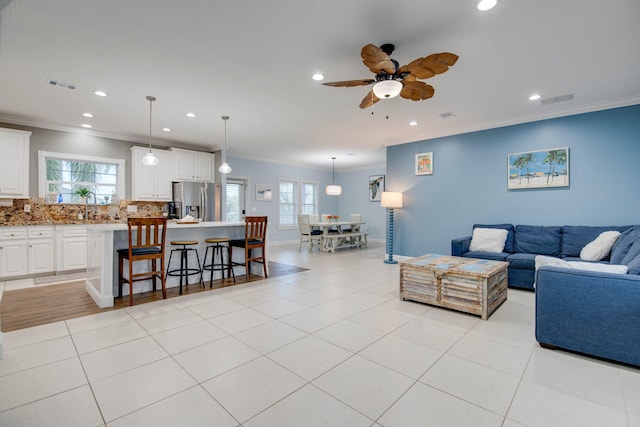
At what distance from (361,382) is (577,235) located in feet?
13.4

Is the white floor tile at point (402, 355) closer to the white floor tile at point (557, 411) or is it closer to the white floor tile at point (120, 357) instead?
the white floor tile at point (557, 411)

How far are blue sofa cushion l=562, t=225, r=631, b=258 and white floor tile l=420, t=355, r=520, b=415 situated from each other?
3141 mm

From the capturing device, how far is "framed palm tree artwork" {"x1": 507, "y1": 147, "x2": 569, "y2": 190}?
4.42m

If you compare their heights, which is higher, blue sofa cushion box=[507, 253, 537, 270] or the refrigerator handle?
the refrigerator handle

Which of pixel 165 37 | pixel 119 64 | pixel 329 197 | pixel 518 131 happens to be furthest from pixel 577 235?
pixel 329 197

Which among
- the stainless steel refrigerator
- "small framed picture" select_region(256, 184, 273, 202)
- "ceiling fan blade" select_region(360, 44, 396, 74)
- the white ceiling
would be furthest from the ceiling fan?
"small framed picture" select_region(256, 184, 273, 202)

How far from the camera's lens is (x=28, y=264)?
4.65 m

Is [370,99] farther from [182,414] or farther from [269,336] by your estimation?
[182,414]

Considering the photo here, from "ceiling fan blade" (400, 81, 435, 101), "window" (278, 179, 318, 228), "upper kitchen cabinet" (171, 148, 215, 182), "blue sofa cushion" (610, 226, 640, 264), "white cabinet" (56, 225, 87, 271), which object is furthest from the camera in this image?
"window" (278, 179, 318, 228)

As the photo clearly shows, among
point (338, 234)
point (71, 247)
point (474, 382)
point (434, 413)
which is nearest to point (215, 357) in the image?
point (434, 413)

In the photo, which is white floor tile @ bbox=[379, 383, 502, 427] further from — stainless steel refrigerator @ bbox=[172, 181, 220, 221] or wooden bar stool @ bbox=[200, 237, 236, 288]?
stainless steel refrigerator @ bbox=[172, 181, 220, 221]

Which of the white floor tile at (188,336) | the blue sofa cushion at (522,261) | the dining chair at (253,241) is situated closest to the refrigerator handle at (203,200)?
the dining chair at (253,241)

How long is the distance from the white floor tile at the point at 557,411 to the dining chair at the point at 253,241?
11.9 feet

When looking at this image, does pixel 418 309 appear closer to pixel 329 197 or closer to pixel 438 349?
pixel 438 349
